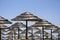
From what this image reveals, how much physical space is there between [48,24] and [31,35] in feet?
27.9

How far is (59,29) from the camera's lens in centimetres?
1727

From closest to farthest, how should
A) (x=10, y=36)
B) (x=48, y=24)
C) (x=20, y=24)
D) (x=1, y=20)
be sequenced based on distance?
(x=1, y=20) < (x=48, y=24) < (x=20, y=24) < (x=10, y=36)

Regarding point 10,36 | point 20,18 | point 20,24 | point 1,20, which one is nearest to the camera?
point 20,18

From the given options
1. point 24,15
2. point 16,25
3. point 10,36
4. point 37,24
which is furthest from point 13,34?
point 24,15

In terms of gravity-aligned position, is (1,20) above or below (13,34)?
above

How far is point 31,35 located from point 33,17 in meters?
10.3

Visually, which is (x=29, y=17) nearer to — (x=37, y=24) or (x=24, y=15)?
(x=24, y=15)

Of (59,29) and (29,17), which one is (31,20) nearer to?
(29,17)

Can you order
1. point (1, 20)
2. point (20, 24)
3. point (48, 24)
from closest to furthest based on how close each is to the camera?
point (1, 20) < point (48, 24) < point (20, 24)

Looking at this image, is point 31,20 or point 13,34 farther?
point 13,34

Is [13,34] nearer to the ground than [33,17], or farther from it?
nearer to the ground

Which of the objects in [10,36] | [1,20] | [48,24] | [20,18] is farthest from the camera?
[10,36]

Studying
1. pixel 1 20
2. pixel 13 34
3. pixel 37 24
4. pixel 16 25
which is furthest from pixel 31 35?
pixel 1 20

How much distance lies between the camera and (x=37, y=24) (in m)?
13.4
